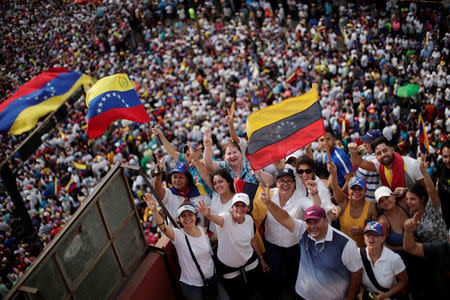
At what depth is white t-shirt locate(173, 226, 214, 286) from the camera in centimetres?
379

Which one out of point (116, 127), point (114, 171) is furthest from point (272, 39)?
point (114, 171)

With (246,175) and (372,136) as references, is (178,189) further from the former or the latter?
(372,136)

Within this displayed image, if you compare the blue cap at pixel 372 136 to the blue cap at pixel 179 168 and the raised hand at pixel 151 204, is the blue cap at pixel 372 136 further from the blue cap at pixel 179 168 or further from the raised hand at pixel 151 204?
the raised hand at pixel 151 204

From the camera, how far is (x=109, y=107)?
5.83 m

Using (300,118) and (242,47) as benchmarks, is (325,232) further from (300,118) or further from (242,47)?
(242,47)

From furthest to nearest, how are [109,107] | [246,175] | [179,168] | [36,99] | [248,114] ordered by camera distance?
[248,114]
[36,99]
[109,107]
[246,175]
[179,168]

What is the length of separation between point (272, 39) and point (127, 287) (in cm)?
1544

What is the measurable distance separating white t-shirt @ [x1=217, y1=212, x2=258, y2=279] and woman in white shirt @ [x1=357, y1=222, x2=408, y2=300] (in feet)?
3.46

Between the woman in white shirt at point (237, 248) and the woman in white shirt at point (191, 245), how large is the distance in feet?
A: 0.45

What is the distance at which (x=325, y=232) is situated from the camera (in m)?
3.43

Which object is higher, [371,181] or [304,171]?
[304,171]

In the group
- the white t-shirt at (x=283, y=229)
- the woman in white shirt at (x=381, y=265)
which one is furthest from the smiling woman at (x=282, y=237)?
the woman in white shirt at (x=381, y=265)

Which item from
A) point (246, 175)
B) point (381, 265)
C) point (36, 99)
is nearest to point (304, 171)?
point (246, 175)

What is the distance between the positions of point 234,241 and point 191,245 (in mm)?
414
